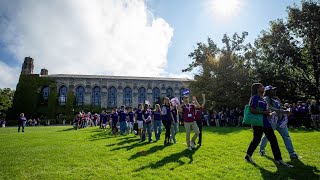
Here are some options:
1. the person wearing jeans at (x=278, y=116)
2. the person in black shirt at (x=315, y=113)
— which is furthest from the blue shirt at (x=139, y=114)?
the person in black shirt at (x=315, y=113)

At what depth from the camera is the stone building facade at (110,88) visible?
65.4 meters

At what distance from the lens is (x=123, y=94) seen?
69.8 metres

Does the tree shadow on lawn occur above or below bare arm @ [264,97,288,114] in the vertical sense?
below

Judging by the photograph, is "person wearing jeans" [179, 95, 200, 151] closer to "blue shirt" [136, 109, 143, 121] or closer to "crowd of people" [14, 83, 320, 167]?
"crowd of people" [14, 83, 320, 167]

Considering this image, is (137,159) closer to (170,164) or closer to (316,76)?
(170,164)

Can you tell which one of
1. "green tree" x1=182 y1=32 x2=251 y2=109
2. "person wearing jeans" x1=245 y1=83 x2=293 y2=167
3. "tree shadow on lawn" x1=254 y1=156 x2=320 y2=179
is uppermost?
"green tree" x1=182 y1=32 x2=251 y2=109

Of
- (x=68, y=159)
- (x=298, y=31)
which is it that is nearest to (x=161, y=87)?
(x=298, y=31)

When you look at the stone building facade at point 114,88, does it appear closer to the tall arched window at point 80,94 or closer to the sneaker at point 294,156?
the tall arched window at point 80,94

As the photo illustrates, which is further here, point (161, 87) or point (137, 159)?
point (161, 87)

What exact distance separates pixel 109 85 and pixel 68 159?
6077 cm

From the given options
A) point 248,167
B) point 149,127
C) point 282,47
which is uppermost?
point 282,47

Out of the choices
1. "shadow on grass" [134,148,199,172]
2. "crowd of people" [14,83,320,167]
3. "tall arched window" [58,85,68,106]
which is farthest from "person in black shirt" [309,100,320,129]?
"tall arched window" [58,85,68,106]

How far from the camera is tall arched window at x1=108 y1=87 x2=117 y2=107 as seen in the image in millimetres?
69125

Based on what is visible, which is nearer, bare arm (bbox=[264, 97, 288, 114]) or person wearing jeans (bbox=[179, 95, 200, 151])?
bare arm (bbox=[264, 97, 288, 114])
